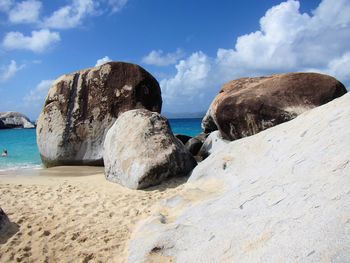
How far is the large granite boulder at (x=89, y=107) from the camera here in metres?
10.8

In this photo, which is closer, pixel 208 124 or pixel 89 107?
pixel 89 107

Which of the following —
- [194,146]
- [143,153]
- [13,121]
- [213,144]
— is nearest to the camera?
[143,153]

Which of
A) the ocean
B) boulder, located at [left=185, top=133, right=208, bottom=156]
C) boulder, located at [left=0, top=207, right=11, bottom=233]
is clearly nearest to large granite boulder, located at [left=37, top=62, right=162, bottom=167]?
the ocean

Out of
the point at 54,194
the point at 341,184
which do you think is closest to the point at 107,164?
the point at 54,194

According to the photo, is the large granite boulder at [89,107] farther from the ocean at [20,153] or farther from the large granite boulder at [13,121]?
the large granite boulder at [13,121]

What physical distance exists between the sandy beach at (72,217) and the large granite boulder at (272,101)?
99.5 inches

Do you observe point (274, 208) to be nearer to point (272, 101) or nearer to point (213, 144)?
point (272, 101)

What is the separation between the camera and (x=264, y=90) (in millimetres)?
8578

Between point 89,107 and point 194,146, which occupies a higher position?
point 89,107

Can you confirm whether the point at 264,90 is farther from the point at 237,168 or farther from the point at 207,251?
the point at 207,251

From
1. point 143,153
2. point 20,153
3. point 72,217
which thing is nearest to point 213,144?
point 143,153

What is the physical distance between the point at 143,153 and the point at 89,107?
4.45 m

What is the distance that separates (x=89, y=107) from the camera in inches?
432

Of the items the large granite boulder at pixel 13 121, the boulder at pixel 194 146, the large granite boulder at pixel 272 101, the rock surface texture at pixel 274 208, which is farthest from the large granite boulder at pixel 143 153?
the large granite boulder at pixel 13 121
